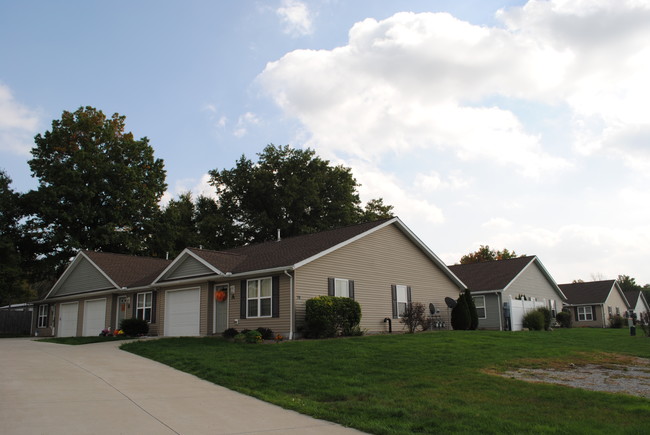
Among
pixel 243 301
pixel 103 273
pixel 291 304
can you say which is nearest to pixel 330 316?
pixel 291 304

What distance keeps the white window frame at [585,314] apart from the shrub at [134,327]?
36.1m

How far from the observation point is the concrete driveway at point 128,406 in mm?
7051

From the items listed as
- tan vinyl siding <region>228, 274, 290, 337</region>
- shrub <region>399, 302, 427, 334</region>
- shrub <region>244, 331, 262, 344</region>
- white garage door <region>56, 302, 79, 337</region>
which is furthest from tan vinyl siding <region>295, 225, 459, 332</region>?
white garage door <region>56, 302, 79, 337</region>

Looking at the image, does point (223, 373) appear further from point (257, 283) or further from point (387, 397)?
point (257, 283)

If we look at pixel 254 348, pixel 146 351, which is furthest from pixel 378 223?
pixel 146 351

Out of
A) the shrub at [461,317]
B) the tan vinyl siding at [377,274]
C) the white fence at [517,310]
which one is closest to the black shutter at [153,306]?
the tan vinyl siding at [377,274]

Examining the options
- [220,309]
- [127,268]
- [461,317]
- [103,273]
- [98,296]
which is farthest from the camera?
[127,268]

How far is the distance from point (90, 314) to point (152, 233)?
11.7 metres

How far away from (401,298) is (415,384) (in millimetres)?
13713

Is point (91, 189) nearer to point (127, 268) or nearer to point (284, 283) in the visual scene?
point (127, 268)

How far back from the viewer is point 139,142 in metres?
40.7

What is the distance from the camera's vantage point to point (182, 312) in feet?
75.7

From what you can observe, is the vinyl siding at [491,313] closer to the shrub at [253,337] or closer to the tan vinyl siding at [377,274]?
the tan vinyl siding at [377,274]

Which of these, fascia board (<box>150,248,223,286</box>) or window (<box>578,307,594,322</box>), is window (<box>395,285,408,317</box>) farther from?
window (<box>578,307,594,322</box>)
